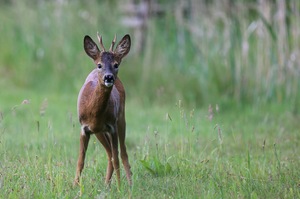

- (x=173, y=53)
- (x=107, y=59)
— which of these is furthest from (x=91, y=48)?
(x=173, y=53)

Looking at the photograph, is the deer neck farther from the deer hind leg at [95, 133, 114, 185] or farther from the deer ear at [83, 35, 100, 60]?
the deer hind leg at [95, 133, 114, 185]

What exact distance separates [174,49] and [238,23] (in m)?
1.18

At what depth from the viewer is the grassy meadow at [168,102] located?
20.8ft

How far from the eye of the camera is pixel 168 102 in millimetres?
11922

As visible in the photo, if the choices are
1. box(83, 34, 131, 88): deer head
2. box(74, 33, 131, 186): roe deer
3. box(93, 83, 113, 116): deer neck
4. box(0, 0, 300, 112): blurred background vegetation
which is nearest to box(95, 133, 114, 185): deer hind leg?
box(74, 33, 131, 186): roe deer

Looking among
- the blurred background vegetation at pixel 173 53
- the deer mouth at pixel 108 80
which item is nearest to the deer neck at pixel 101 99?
the deer mouth at pixel 108 80

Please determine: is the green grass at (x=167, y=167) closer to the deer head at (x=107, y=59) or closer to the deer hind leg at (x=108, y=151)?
the deer hind leg at (x=108, y=151)

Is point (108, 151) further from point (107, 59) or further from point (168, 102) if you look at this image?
point (168, 102)

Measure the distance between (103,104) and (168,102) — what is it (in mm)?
5871

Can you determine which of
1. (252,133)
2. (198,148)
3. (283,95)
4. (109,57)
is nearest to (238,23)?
(283,95)

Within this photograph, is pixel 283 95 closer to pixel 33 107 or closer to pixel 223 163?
pixel 33 107

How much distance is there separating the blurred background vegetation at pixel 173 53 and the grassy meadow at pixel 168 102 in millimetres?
23

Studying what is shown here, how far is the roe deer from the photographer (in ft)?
19.8

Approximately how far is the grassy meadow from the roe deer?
232mm
